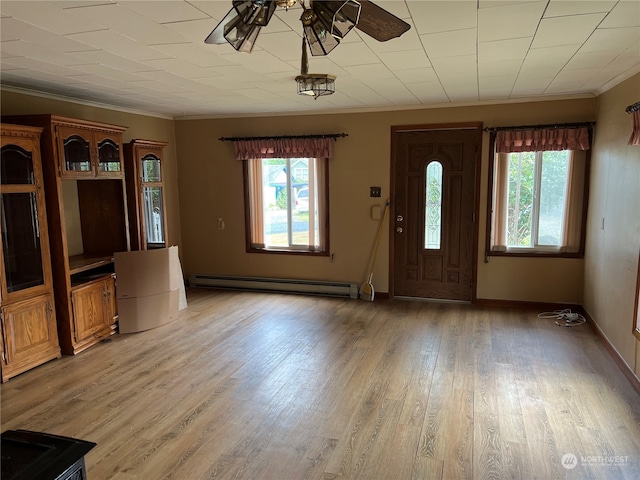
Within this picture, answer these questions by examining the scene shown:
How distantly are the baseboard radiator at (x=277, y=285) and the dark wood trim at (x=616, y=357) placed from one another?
2.62 m

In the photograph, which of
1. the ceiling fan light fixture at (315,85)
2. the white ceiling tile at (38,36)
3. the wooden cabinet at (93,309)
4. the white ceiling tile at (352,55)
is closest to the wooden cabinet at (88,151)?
the wooden cabinet at (93,309)

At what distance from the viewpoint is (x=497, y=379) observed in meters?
3.39

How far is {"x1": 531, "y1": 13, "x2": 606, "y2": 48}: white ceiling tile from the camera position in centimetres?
229

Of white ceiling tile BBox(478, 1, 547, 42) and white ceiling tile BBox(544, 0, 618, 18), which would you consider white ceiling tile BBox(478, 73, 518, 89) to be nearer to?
white ceiling tile BBox(478, 1, 547, 42)

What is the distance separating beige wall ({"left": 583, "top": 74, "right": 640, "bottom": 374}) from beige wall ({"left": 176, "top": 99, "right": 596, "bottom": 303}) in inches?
19.1

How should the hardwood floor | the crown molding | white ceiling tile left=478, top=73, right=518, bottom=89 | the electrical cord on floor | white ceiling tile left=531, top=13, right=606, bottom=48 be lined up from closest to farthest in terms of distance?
white ceiling tile left=531, top=13, right=606, bottom=48
the hardwood floor
white ceiling tile left=478, top=73, right=518, bottom=89
the crown molding
the electrical cord on floor

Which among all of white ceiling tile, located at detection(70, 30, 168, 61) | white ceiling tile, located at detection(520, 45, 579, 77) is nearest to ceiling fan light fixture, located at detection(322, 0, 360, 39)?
white ceiling tile, located at detection(70, 30, 168, 61)

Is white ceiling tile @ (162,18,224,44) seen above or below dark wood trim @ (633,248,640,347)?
above

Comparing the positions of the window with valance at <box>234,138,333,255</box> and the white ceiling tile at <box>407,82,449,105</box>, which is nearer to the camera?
the white ceiling tile at <box>407,82,449,105</box>

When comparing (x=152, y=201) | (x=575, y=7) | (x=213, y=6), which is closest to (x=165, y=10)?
(x=213, y=6)

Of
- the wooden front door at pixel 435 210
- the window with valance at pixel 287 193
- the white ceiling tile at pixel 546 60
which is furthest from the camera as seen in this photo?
the window with valance at pixel 287 193

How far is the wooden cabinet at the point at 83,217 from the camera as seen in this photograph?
12.3 feet

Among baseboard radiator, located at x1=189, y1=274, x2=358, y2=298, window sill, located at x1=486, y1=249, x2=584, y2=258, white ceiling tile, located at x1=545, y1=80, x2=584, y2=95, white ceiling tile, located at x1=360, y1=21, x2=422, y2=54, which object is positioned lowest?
baseboard radiator, located at x1=189, y1=274, x2=358, y2=298

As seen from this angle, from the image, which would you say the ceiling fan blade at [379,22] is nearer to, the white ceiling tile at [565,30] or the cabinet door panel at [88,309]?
the white ceiling tile at [565,30]
